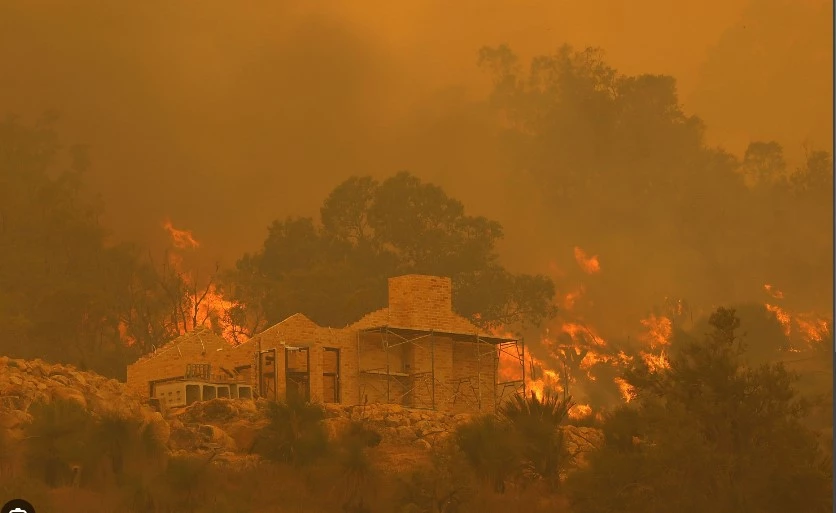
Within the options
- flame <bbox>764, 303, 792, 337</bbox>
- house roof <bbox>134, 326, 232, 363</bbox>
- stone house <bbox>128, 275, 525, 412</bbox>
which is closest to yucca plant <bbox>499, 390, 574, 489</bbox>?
stone house <bbox>128, 275, 525, 412</bbox>

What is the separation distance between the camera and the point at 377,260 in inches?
2899

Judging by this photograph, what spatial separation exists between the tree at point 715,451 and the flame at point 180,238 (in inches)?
2190

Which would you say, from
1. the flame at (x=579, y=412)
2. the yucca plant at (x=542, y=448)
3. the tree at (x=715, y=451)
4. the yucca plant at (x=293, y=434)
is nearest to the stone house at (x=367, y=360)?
the flame at (x=579, y=412)

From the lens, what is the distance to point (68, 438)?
29.1m

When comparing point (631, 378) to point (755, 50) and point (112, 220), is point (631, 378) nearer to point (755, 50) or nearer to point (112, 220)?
point (112, 220)

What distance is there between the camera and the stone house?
140ft

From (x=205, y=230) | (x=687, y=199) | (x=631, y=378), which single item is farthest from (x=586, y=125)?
(x=631, y=378)

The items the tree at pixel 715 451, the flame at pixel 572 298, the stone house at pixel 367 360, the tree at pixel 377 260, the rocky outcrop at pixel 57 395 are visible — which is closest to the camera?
the tree at pixel 715 451

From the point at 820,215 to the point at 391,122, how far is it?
32263 millimetres

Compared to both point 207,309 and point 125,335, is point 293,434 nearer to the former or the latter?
point 125,335

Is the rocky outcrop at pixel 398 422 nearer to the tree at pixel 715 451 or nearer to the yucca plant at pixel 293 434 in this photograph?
the yucca plant at pixel 293 434

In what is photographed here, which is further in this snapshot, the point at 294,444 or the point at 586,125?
the point at 586,125

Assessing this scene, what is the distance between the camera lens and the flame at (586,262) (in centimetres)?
9106

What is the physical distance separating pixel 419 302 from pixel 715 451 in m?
20.1
